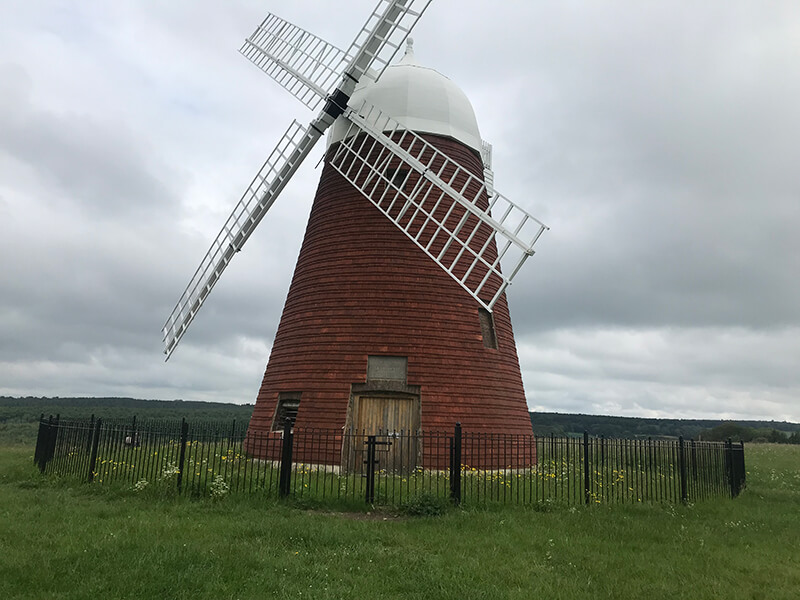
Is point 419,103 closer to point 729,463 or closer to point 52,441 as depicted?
point 729,463

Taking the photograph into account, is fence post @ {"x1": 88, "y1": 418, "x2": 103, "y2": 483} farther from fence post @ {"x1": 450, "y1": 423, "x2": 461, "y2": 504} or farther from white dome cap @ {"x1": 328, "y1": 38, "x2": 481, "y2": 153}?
white dome cap @ {"x1": 328, "y1": 38, "x2": 481, "y2": 153}

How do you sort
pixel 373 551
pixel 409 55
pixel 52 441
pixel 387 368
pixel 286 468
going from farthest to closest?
pixel 409 55, pixel 387 368, pixel 52 441, pixel 286 468, pixel 373 551

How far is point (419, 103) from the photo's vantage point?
1504 cm

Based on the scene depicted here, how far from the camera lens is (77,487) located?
10383mm

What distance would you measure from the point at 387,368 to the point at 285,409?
2.83 metres

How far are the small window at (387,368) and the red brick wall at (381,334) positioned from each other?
0.15 metres

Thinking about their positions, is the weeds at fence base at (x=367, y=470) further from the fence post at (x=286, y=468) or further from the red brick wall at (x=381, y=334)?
the red brick wall at (x=381, y=334)

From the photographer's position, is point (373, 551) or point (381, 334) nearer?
point (373, 551)

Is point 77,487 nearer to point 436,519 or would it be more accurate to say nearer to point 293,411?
point 293,411

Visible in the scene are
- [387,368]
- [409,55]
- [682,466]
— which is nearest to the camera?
[682,466]

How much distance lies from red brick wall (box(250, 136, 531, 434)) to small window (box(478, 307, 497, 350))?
5.8 inches

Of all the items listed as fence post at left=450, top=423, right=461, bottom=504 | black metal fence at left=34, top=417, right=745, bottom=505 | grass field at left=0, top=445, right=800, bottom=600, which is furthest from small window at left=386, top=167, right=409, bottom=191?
grass field at left=0, top=445, right=800, bottom=600

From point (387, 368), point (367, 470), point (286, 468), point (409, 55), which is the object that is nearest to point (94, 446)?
point (286, 468)

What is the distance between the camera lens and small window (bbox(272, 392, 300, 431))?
13422 mm
